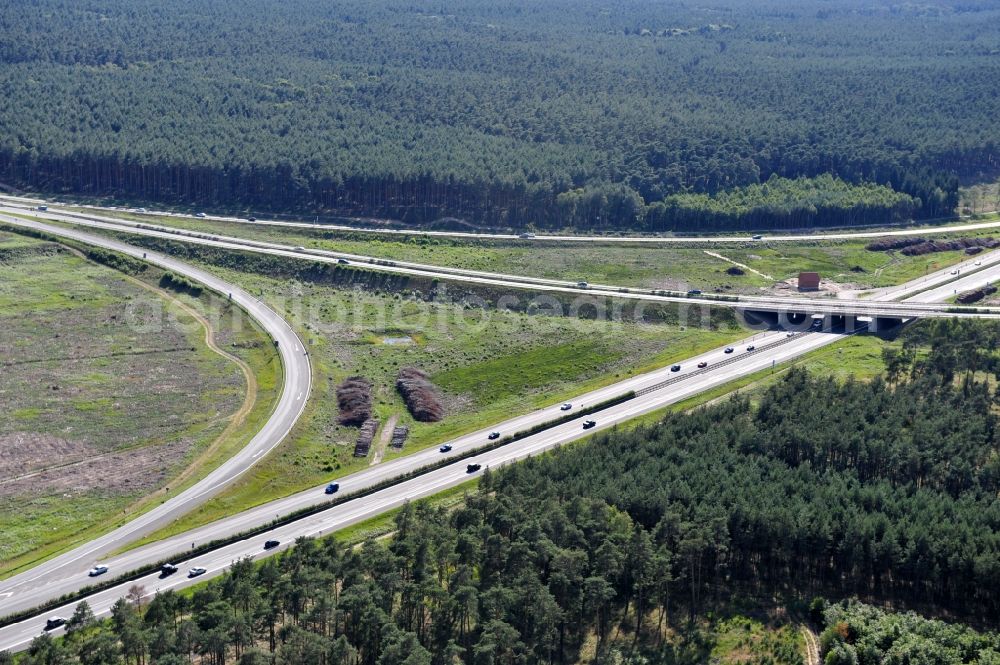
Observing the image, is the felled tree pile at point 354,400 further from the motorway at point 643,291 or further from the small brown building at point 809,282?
the small brown building at point 809,282

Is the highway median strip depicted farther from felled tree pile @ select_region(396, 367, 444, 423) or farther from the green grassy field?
felled tree pile @ select_region(396, 367, 444, 423)

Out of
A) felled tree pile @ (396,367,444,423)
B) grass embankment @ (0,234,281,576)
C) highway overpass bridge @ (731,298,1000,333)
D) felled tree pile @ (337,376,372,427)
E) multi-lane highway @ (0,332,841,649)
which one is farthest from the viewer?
highway overpass bridge @ (731,298,1000,333)

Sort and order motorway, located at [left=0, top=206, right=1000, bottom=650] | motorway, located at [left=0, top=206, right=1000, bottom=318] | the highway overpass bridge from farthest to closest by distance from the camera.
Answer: motorway, located at [left=0, top=206, right=1000, bottom=318], the highway overpass bridge, motorway, located at [left=0, top=206, right=1000, bottom=650]

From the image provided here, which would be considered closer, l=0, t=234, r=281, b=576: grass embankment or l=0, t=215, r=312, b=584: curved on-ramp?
l=0, t=215, r=312, b=584: curved on-ramp

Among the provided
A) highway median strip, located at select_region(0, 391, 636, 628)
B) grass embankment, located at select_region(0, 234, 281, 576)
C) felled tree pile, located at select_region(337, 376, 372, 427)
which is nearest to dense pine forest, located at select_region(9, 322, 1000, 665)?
highway median strip, located at select_region(0, 391, 636, 628)

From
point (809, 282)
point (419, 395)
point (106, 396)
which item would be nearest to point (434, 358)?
point (419, 395)

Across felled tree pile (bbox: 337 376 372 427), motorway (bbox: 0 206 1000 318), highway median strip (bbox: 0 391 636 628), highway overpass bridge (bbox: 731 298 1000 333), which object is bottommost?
highway median strip (bbox: 0 391 636 628)

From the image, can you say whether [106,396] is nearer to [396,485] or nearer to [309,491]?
[309,491]

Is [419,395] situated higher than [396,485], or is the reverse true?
[419,395]
